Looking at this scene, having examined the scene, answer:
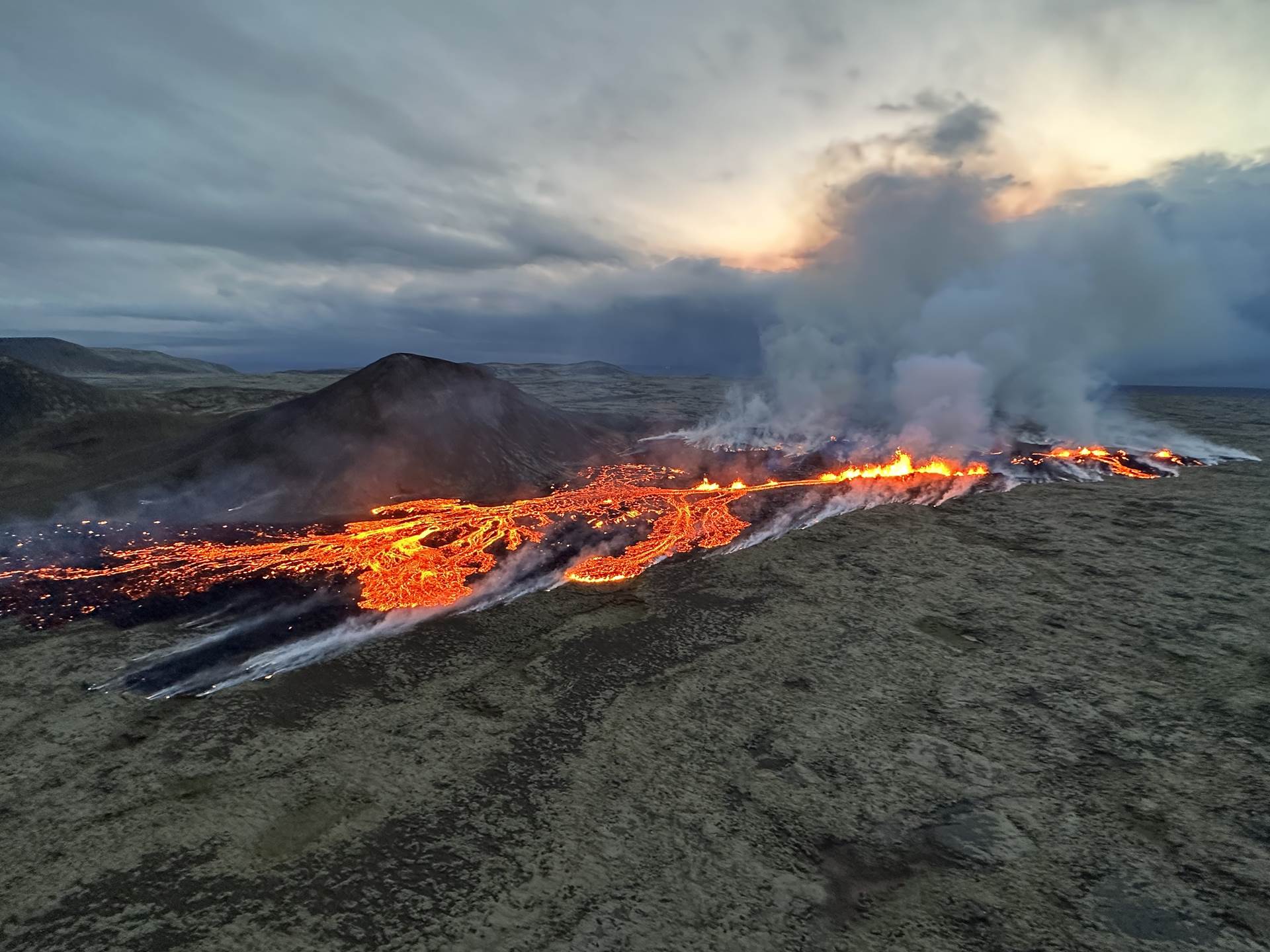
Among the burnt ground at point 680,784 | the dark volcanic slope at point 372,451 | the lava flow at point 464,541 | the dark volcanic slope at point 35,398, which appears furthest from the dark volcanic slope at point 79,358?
the burnt ground at point 680,784

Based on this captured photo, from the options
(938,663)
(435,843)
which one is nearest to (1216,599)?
(938,663)

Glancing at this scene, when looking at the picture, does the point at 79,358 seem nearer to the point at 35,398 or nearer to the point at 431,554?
the point at 35,398

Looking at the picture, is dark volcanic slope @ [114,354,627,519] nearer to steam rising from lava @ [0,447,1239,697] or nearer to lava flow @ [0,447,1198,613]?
steam rising from lava @ [0,447,1239,697]

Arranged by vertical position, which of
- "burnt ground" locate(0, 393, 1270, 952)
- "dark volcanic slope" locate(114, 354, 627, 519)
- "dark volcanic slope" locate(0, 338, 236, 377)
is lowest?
"burnt ground" locate(0, 393, 1270, 952)

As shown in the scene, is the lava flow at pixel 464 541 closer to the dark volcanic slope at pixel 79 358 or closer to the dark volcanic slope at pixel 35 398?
the dark volcanic slope at pixel 35 398

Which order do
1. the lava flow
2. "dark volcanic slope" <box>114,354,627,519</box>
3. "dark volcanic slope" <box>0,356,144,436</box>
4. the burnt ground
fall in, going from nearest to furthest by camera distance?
1. the burnt ground
2. the lava flow
3. "dark volcanic slope" <box>114,354,627,519</box>
4. "dark volcanic slope" <box>0,356,144,436</box>

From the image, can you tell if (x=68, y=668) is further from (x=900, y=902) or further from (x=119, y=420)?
(x=119, y=420)

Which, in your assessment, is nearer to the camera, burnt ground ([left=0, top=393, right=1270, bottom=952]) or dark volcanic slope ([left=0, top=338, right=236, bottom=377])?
burnt ground ([left=0, top=393, right=1270, bottom=952])

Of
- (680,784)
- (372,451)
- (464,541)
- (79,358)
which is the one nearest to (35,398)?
(372,451)

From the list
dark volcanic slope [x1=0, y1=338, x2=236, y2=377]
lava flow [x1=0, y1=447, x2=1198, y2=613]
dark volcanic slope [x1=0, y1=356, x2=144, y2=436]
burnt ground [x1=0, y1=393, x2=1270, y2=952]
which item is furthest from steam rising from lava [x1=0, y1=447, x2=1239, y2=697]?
dark volcanic slope [x1=0, y1=338, x2=236, y2=377]
